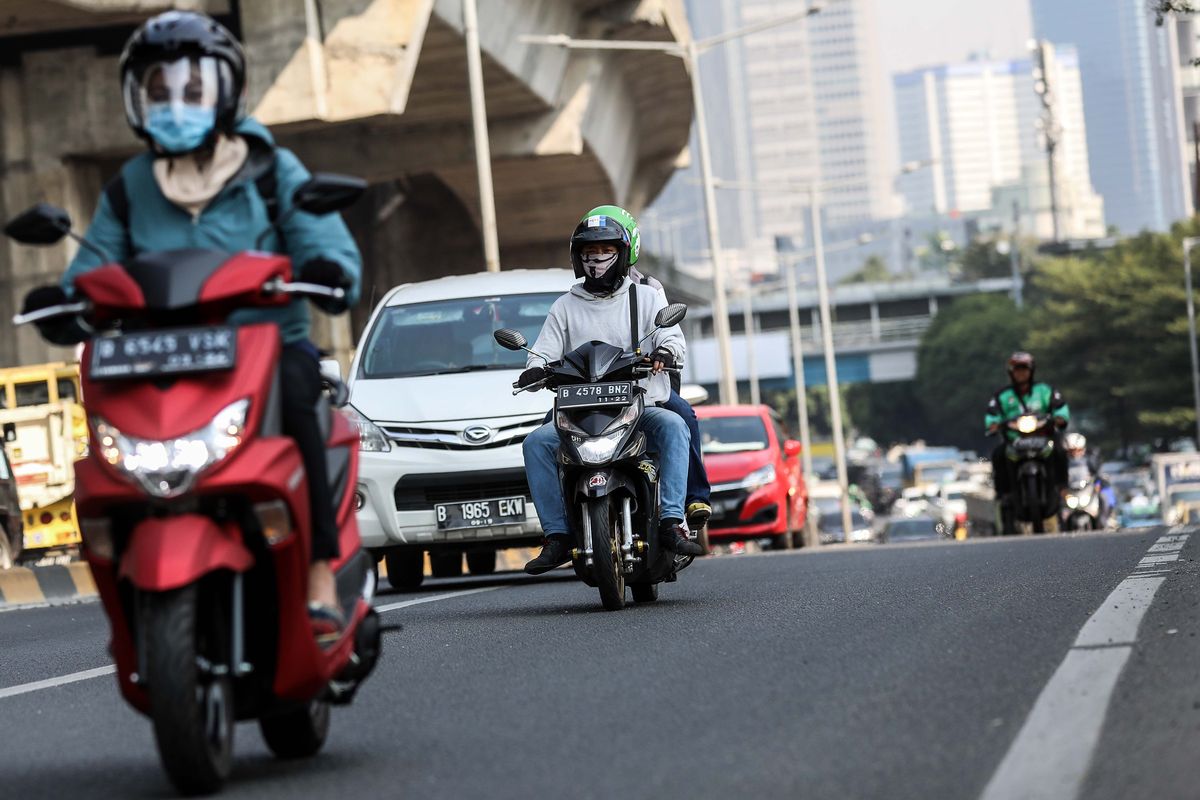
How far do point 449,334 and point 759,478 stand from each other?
8.58m

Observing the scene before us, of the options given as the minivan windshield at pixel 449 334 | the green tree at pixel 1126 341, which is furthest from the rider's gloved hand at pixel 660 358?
the green tree at pixel 1126 341

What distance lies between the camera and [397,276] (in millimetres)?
49188

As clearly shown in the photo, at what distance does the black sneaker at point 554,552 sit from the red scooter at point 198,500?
4.93m

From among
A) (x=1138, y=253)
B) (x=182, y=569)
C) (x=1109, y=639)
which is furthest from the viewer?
(x=1138, y=253)

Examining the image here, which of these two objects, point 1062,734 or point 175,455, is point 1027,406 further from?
point 175,455

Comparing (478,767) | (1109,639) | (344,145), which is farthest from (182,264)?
(344,145)

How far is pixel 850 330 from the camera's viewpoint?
155 metres

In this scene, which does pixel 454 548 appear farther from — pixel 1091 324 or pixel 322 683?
pixel 1091 324

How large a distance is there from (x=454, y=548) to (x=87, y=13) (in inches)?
583

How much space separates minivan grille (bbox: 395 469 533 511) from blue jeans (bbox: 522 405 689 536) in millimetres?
2552

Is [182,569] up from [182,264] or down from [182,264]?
down

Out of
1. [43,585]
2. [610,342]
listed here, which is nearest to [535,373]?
[610,342]

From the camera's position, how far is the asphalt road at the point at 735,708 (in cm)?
537

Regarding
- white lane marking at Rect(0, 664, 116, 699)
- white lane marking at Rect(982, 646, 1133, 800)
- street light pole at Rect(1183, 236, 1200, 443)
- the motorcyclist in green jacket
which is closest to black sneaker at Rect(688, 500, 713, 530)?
white lane marking at Rect(0, 664, 116, 699)
